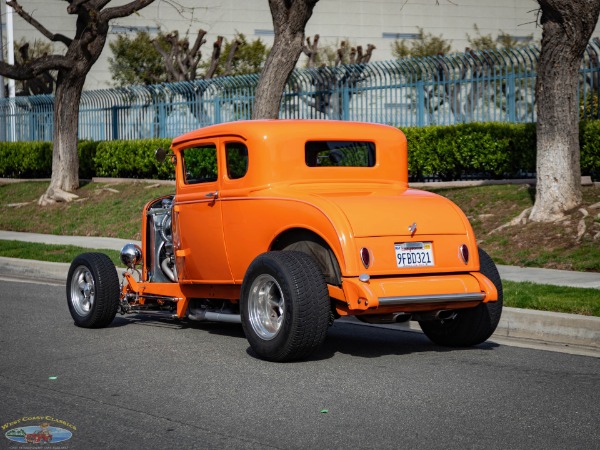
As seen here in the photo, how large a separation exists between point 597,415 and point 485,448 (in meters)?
1.11

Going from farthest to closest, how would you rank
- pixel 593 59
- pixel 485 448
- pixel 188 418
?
pixel 593 59
pixel 188 418
pixel 485 448

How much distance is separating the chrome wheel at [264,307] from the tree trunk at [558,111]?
27.0ft

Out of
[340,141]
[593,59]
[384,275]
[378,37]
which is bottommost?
[384,275]

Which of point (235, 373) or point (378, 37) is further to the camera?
point (378, 37)

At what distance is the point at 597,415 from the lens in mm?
6445

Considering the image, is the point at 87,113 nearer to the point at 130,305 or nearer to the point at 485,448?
the point at 130,305

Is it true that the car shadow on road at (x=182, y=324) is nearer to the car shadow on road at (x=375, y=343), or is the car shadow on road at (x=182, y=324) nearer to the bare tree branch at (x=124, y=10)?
the car shadow on road at (x=375, y=343)

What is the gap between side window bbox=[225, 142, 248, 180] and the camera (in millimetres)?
9156

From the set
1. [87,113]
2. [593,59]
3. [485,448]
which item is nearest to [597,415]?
[485,448]

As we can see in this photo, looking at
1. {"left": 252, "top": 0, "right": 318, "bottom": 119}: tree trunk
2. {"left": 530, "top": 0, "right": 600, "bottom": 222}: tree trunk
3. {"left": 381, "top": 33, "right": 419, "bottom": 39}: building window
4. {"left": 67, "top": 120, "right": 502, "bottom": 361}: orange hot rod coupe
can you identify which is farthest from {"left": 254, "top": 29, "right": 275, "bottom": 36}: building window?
{"left": 67, "top": 120, "right": 502, "bottom": 361}: orange hot rod coupe

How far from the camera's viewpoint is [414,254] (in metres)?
8.19

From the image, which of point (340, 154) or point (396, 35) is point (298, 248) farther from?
point (396, 35)

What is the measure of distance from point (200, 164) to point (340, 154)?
1.37 meters

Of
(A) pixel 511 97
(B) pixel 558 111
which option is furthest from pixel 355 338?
(A) pixel 511 97
